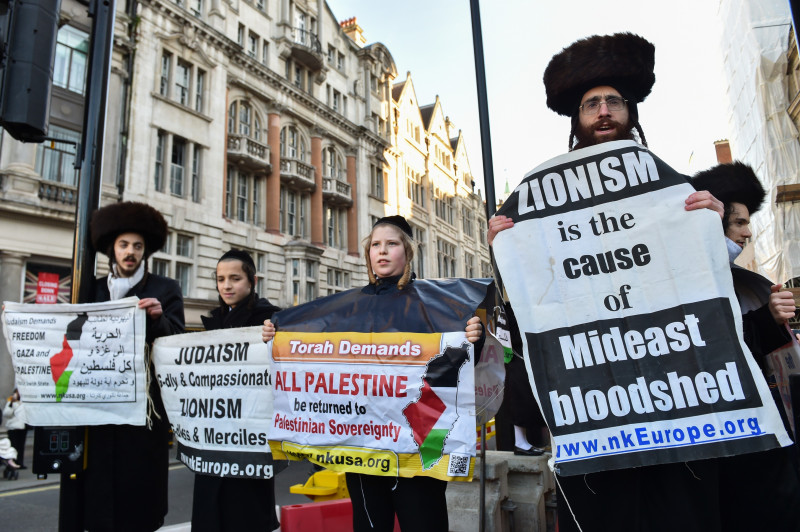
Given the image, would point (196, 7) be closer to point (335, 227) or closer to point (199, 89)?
point (199, 89)

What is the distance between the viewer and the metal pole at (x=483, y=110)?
139 inches

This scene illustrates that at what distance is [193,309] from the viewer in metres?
19.2

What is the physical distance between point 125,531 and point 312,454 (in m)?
1.35

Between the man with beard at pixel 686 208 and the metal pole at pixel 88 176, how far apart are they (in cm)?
274

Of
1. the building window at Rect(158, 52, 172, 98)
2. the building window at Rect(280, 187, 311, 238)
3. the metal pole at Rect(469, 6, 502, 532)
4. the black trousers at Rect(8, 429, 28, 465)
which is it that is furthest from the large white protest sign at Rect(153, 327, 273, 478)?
the building window at Rect(280, 187, 311, 238)

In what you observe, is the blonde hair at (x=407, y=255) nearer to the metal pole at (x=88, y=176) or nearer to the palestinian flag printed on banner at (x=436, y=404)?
the palestinian flag printed on banner at (x=436, y=404)

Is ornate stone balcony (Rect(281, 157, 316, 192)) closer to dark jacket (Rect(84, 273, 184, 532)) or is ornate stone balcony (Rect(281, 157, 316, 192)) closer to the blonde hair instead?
dark jacket (Rect(84, 273, 184, 532))

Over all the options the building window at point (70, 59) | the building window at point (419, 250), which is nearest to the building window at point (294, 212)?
the building window at point (70, 59)

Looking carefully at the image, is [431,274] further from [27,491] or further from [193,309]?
[27,491]

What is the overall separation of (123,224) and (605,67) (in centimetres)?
311

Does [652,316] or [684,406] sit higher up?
[652,316]

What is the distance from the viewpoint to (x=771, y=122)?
15.4 m

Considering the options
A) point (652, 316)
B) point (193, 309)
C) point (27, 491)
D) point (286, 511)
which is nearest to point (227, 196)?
point (193, 309)

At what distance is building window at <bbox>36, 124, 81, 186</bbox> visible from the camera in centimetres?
1575
